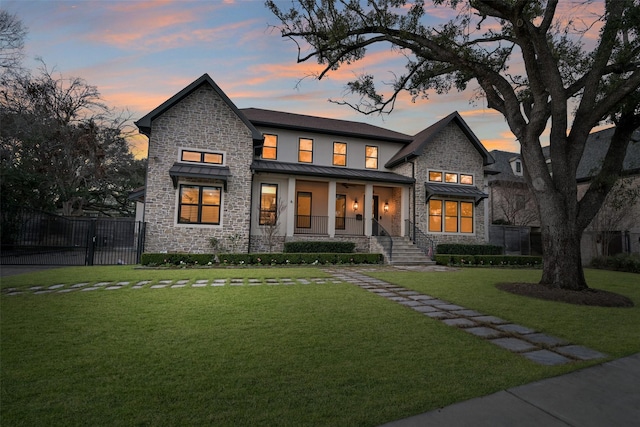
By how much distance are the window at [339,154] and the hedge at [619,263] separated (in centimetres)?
1352

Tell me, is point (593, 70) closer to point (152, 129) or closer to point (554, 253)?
point (554, 253)

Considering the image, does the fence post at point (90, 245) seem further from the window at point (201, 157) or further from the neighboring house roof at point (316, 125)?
the neighboring house roof at point (316, 125)

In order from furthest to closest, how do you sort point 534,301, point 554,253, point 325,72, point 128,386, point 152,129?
point 152,129 → point 325,72 → point 554,253 → point 534,301 → point 128,386

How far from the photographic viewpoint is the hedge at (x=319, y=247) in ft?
47.5

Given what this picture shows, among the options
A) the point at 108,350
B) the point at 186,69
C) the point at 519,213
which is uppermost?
the point at 186,69

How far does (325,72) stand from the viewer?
9766mm

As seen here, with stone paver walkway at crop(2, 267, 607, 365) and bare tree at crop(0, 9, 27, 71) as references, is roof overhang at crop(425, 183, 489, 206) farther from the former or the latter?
bare tree at crop(0, 9, 27, 71)

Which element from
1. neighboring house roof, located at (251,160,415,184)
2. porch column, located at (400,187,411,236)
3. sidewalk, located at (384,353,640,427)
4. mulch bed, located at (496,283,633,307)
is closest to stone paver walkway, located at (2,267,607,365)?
sidewalk, located at (384,353,640,427)

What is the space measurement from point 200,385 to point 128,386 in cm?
58

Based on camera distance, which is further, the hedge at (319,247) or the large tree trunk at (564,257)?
the hedge at (319,247)

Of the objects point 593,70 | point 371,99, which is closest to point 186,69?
point 371,99

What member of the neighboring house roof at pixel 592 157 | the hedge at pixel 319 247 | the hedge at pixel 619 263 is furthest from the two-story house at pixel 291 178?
the hedge at pixel 619 263

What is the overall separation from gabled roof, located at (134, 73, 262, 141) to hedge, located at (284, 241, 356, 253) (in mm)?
5193

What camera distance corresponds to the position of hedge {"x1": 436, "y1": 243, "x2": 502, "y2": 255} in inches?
637
